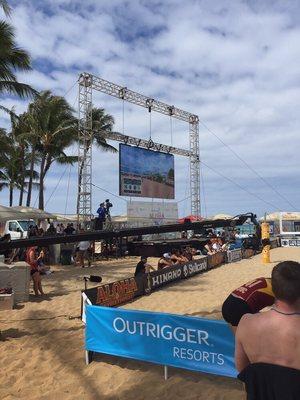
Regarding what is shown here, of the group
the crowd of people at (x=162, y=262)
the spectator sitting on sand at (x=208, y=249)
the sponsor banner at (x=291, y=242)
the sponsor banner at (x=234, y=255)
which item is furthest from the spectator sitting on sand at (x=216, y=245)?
the sponsor banner at (x=291, y=242)

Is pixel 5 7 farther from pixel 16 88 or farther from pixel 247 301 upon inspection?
pixel 247 301

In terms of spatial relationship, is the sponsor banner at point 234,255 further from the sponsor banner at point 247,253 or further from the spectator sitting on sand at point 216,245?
the spectator sitting on sand at point 216,245

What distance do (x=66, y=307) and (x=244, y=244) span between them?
54.8ft

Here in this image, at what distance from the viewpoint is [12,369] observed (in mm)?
6410

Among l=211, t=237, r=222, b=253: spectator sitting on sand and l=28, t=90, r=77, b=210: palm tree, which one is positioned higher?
l=28, t=90, r=77, b=210: palm tree

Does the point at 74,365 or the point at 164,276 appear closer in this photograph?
the point at 74,365

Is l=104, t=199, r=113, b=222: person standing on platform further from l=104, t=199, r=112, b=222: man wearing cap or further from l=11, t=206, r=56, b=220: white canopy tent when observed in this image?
l=11, t=206, r=56, b=220: white canopy tent

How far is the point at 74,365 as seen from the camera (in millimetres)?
6461

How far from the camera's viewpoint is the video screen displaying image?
1084 inches

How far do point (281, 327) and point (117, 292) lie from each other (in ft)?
26.2

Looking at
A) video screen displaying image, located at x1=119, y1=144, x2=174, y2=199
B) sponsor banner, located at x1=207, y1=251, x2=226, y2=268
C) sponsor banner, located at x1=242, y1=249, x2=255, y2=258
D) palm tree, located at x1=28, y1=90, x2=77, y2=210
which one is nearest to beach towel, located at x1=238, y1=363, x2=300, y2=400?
sponsor banner, located at x1=207, y1=251, x2=226, y2=268

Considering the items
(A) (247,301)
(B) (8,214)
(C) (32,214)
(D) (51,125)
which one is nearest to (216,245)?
(C) (32,214)

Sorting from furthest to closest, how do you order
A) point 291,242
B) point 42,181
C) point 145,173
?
point 291,242 → point 42,181 → point 145,173

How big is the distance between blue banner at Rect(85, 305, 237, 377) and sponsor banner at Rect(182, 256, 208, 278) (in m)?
8.61
